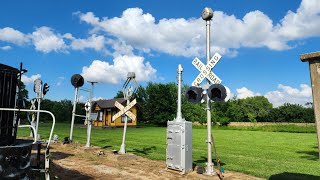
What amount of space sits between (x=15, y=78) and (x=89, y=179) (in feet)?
13.3

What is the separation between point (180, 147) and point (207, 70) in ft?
8.99

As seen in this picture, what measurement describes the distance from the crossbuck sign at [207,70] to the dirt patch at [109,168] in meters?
3.04

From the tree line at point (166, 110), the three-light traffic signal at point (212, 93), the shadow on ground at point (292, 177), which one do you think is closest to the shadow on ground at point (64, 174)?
the three-light traffic signal at point (212, 93)

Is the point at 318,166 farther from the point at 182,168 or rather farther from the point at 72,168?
the point at 72,168

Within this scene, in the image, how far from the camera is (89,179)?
28.4 feet

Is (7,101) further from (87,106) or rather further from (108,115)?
(108,115)

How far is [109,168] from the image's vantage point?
10484mm

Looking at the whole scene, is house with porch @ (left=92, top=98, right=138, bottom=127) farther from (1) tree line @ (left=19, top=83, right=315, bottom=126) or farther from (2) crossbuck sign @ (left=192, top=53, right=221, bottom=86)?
(2) crossbuck sign @ (left=192, top=53, right=221, bottom=86)

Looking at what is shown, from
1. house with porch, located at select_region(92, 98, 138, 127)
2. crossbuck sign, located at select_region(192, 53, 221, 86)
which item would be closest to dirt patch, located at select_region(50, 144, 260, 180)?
crossbuck sign, located at select_region(192, 53, 221, 86)

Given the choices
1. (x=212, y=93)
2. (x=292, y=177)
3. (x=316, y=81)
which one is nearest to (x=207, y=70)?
(x=212, y=93)

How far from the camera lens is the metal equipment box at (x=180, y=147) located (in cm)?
945

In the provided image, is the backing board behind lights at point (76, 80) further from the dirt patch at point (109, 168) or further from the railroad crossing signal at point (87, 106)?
the dirt patch at point (109, 168)

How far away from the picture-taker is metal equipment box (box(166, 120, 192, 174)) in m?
9.45

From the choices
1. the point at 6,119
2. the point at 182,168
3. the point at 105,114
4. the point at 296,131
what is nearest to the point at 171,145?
the point at 182,168
